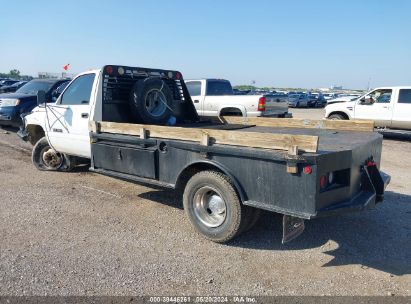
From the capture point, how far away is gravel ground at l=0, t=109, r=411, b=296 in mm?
3561

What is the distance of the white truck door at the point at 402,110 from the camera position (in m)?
13.2

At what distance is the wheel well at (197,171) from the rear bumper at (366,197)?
845mm

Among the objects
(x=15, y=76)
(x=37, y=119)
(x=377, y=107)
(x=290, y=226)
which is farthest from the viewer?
(x=15, y=76)

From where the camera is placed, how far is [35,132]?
8.05 m

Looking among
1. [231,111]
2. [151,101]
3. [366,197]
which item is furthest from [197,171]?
[231,111]

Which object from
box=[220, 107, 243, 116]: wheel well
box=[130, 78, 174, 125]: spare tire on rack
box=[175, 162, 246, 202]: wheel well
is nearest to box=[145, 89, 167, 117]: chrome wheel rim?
box=[130, 78, 174, 125]: spare tire on rack

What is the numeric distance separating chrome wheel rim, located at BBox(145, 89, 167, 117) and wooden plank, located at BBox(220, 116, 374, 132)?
4.00ft

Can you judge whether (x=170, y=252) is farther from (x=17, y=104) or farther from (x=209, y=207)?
(x=17, y=104)

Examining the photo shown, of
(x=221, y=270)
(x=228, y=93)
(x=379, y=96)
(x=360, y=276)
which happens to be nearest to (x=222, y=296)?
(x=221, y=270)

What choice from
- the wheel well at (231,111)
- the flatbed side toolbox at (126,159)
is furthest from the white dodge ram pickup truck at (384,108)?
the flatbed side toolbox at (126,159)

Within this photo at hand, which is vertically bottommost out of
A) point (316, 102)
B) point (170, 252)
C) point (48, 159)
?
point (316, 102)

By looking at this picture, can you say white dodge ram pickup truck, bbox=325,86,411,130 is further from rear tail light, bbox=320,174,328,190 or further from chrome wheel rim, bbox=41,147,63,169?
rear tail light, bbox=320,174,328,190

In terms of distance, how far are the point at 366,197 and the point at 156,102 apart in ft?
11.7

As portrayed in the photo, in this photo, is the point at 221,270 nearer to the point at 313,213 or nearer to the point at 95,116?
the point at 313,213
